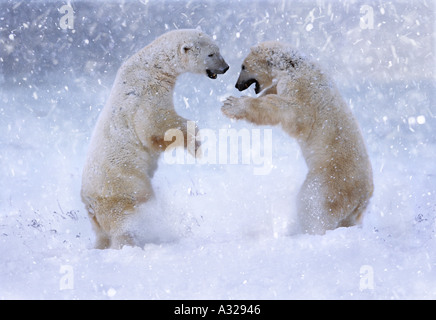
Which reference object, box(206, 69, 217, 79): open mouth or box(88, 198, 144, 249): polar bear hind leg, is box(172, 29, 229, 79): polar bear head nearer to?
box(206, 69, 217, 79): open mouth

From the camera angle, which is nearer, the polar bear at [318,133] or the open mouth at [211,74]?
the polar bear at [318,133]

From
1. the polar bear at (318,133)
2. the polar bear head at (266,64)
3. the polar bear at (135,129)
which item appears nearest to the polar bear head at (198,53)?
the polar bear at (135,129)

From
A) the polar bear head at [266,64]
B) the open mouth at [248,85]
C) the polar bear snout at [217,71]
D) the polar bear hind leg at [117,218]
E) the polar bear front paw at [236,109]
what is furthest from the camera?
the open mouth at [248,85]

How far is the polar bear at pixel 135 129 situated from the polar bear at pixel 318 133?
653 millimetres

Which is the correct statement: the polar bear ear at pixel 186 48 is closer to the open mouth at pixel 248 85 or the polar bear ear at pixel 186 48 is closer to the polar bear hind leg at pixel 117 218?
the open mouth at pixel 248 85

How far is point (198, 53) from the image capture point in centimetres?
570

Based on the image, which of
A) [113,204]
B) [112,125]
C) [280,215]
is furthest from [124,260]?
[280,215]

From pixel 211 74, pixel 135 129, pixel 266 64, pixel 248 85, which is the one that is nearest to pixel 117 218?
pixel 135 129

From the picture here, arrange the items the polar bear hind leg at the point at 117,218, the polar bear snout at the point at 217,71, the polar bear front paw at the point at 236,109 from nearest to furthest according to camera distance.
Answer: the polar bear hind leg at the point at 117,218 → the polar bear front paw at the point at 236,109 → the polar bear snout at the point at 217,71

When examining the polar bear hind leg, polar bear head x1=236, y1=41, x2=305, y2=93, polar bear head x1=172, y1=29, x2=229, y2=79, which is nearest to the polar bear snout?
polar bear head x1=172, y1=29, x2=229, y2=79

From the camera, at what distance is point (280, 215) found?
18.5ft

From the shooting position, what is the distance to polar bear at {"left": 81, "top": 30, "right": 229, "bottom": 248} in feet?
17.0

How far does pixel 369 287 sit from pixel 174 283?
56.3 inches

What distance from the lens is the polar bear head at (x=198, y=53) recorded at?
5.67 metres
